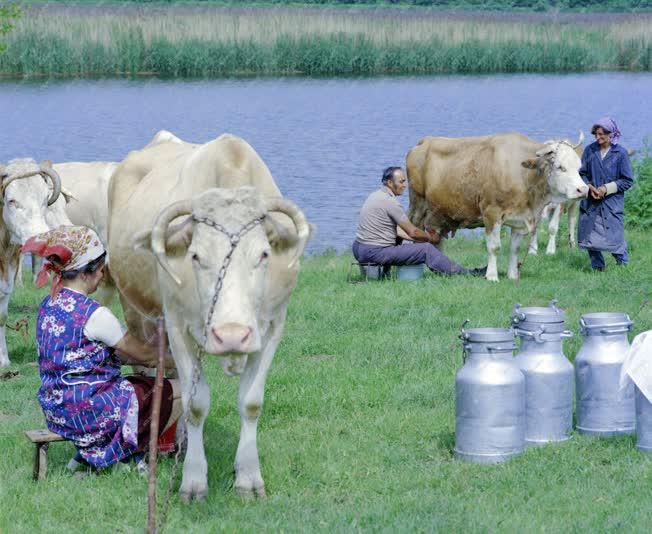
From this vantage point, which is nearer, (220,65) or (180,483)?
(180,483)

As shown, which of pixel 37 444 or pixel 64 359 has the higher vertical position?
pixel 64 359

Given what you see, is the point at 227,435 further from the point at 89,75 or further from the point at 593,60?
the point at 593,60

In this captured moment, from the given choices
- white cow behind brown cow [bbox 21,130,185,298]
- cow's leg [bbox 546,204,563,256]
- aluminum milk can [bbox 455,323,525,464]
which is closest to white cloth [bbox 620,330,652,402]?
aluminum milk can [bbox 455,323,525,464]

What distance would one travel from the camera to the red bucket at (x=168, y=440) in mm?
6047

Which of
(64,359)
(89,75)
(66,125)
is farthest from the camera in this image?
(89,75)

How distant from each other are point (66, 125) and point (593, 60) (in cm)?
2266

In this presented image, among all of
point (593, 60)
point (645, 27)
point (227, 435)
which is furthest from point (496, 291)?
point (645, 27)

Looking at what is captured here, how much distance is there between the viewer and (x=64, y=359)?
555cm

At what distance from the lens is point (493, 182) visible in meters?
12.6

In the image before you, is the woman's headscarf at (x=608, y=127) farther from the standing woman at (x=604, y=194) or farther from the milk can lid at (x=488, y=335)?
the milk can lid at (x=488, y=335)

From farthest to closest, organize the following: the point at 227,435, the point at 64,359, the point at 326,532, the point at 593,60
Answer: the point at 593,60
the point at 227,435
the point at 64,359
the point at 326,532

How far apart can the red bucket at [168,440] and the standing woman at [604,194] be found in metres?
7.26

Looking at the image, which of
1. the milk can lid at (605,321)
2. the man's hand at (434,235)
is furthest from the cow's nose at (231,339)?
the man's hand at (434,235)

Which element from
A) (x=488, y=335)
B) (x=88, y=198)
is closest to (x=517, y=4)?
(x=88, y=198)
